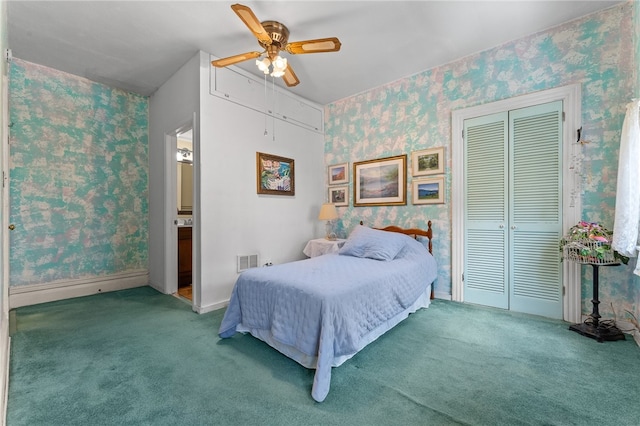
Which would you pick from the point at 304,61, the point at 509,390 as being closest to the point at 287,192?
the point at 304,61

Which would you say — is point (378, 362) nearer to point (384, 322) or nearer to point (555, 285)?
point (384, 322)

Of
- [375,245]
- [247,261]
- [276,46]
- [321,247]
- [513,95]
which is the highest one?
[276,46]

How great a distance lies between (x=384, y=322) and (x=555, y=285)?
191 cm

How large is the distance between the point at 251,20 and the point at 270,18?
1.95 feet

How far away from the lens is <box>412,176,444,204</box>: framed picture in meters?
3.50

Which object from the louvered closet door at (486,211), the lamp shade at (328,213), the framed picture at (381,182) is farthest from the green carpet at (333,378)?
the lamp shade at (328,213)

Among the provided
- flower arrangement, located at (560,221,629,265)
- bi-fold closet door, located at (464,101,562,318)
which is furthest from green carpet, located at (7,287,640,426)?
flower arrangement, located at (560,221,629,265)

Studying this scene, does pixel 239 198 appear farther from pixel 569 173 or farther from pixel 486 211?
pixel 569 173

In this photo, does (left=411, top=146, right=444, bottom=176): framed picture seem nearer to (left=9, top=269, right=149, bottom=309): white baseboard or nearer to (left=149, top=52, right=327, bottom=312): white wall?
(left=149, top=52, right=327, bottom=312): white wall

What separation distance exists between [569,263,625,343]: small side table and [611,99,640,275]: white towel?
25 centimetres

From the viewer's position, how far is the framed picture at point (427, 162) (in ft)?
11.5

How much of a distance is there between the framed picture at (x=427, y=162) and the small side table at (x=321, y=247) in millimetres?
1437

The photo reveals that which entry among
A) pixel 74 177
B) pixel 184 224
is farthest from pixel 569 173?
pixel 74 177

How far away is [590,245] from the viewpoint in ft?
7.56
